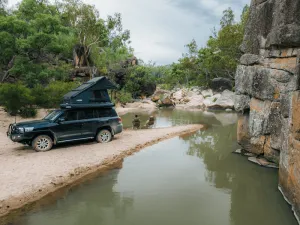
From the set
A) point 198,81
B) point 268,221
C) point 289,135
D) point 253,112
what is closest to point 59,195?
point 268,221

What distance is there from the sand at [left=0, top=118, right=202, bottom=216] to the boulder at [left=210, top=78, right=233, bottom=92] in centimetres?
3013

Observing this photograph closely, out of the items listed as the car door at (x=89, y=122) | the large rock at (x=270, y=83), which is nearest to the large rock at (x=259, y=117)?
the large rock at (x=270, y=83)

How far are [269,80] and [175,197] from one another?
5.87 m

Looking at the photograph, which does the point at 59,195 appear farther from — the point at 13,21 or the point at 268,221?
the point at 13,21

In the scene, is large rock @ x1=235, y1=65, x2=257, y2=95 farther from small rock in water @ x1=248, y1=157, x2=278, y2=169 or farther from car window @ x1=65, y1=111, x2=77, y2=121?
car window @ x1=65, y1=111, x2=77, y2=121

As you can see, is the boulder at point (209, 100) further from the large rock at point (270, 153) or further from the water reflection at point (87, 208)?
the water reflection at point (87, 208)

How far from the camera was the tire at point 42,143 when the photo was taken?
10.3m

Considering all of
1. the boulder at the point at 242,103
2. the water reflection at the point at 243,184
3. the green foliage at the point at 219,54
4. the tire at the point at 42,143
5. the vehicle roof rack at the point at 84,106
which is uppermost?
the green foliage at the point at 219,54

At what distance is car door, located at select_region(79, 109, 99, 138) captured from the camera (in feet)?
37.4

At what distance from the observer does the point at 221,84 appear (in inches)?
1620

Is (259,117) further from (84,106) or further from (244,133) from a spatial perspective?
(84,106)

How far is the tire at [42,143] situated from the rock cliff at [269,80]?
28.2 ft

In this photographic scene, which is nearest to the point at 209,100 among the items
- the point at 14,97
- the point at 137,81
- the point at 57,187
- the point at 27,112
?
the point at 137,81

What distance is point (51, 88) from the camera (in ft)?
61.2
